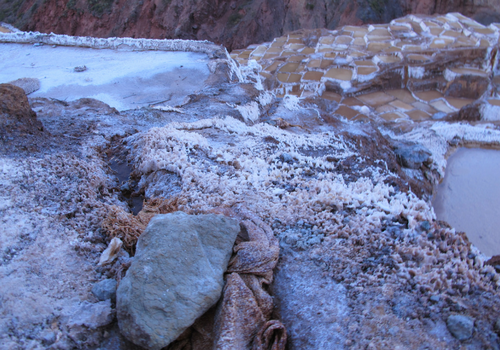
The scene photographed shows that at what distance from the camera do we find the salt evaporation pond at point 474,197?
105 inches

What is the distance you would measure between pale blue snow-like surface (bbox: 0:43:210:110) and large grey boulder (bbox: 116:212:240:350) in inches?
100

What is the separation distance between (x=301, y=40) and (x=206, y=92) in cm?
608

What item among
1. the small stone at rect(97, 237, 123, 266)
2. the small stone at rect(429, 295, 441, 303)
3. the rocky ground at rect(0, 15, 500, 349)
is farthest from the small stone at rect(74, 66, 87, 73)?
the small stone at rect(429, 295, 441, 303)

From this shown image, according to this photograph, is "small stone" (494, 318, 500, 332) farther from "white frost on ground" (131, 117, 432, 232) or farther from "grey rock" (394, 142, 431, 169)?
"grey rock" (394, 142, 431, 169)

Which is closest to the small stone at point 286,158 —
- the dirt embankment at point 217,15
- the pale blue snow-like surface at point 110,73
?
the pale blue snow-like surface at point 110,73

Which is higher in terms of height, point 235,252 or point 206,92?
point 206,92

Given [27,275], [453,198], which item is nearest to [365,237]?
[27,275]

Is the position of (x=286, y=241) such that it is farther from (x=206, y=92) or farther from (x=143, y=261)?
(x=206, y=92)

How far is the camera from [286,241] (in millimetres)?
1692

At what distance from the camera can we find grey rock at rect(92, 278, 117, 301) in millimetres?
1405

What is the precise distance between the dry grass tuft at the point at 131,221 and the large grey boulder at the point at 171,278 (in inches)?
10.5

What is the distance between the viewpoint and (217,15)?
1407cm

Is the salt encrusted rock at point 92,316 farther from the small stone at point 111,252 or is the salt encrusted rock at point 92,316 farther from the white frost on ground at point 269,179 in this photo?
the white frost on ground at point 269,179

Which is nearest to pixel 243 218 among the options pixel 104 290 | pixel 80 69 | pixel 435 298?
pixel 104 290
